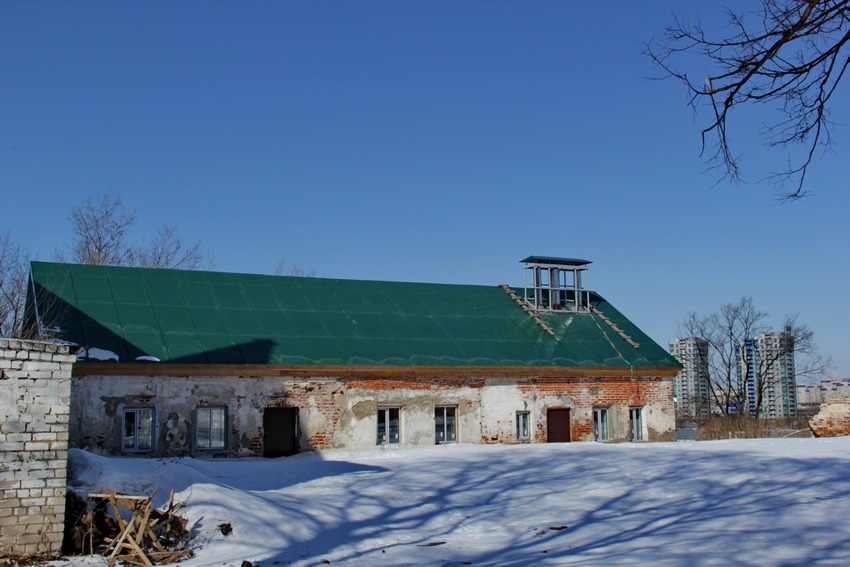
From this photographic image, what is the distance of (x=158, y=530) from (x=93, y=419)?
27.2 ft

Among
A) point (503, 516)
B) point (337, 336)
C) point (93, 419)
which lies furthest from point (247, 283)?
point (503, 516)

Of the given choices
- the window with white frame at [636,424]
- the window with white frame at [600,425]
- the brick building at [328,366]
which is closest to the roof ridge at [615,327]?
the brick building at [328,366]

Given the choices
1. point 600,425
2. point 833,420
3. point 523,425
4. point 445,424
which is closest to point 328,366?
point 445,424

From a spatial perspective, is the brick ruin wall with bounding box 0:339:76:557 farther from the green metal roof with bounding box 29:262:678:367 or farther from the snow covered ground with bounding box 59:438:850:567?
the green metal roof with bounding box 29:262:678:367

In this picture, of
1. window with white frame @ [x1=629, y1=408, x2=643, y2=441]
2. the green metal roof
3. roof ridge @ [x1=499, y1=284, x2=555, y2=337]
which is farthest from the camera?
roof ridge @ [x1=499, y1=284, x2=555, y2=337]

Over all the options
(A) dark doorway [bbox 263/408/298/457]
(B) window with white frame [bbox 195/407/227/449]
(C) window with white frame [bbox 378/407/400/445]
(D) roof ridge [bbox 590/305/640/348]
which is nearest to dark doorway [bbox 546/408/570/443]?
(D) roof ridge [bbox 590/305/640/348]

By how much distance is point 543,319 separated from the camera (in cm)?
2803

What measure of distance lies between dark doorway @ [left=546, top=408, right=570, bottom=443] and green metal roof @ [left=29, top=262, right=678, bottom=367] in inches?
57.5

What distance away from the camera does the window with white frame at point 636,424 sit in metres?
25.7

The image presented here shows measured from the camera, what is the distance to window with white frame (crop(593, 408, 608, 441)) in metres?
Result: 25.2

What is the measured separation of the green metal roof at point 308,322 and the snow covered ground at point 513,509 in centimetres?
438

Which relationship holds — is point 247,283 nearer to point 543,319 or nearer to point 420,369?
point 420,369

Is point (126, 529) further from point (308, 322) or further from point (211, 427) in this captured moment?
point (308, 322)

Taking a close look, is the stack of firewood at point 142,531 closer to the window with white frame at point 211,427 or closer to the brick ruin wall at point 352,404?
the brick ruin wall at point 352,404
